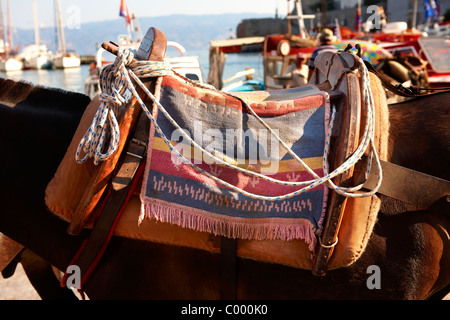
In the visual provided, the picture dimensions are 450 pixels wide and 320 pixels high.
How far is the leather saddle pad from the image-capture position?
144 centimetres

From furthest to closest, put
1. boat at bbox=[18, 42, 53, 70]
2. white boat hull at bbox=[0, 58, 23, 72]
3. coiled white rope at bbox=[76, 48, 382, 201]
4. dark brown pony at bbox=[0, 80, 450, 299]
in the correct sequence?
boat at bbox=[18, 42, 53, 70] < white boat hull at bbox=[0, 58, 23, 72] < dark brown pony at bbox=[0, 80, 450, 299] < coiled white rope at bbox=[76, 48, 382, 201]

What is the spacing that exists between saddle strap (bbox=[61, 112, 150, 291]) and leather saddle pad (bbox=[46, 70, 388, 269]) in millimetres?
40

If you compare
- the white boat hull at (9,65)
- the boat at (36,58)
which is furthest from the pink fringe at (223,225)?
the boat at (36,58)

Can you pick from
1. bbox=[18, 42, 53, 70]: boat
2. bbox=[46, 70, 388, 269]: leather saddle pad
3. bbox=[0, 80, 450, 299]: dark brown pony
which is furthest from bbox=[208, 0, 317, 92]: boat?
bbox=[18, 42, 53, 70]: boat

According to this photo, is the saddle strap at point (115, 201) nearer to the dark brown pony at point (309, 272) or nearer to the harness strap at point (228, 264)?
the dark brown pony at point (309, 272)

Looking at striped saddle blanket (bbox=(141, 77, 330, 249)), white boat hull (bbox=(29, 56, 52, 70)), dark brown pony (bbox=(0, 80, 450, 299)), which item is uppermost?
striped saddle blanket (bbox=(141, 77, 330, 249))

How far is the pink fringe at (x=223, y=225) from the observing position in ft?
4.74

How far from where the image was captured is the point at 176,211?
1456mm

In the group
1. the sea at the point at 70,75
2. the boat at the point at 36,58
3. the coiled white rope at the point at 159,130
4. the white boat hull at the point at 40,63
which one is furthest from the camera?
the boat at the point at 36,58

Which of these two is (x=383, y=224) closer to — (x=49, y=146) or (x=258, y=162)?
(x=258, y=162)

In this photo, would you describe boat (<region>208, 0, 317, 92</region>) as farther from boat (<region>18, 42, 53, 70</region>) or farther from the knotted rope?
boat (<region>18, 42, 53, 70</region>)

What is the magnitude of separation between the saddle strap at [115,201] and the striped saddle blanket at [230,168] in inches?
1.7

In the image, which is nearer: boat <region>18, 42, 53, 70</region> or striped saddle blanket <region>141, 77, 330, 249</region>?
striped saddle blanket <region>141, 77, 330, 249</region>

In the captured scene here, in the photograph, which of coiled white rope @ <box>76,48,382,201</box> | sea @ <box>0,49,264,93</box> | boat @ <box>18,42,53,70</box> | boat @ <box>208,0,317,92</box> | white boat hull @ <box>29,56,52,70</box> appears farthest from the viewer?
boat @ <box>18,42,53,70</box>
